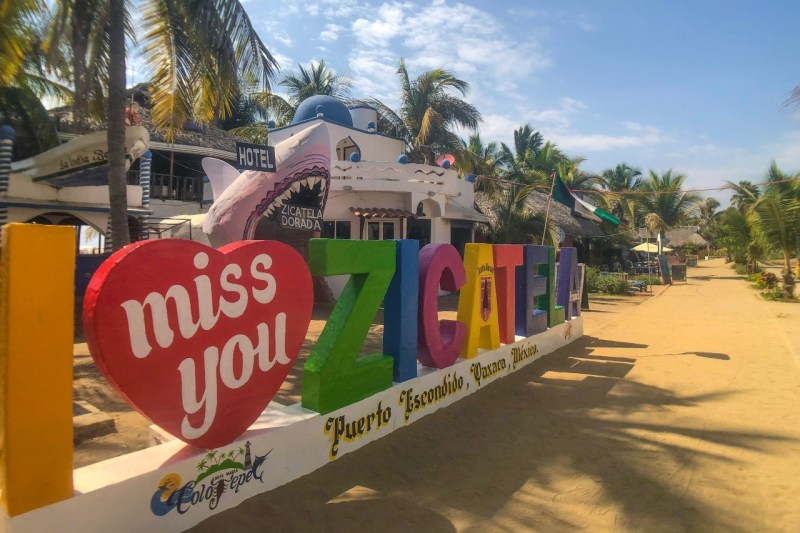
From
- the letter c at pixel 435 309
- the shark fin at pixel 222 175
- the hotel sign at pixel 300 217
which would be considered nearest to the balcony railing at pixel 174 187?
the shark fin at pixel 222 175

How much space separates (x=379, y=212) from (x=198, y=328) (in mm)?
11921

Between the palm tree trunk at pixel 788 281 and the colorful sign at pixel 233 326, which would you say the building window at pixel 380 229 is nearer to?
the colorful sign at pixel 233 326

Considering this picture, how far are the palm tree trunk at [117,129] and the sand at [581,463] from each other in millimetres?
3390

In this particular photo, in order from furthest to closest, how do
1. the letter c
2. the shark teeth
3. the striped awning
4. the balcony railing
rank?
the balcony railing → the striped awning → the shark teeth → the letter c

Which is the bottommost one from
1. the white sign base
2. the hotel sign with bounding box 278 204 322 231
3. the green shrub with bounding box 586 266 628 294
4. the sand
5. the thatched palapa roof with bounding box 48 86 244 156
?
the sand

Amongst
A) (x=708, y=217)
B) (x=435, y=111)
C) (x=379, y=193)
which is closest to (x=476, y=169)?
(x=435, y=111)

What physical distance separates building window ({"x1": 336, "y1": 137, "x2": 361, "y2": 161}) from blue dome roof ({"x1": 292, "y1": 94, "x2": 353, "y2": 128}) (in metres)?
0.72

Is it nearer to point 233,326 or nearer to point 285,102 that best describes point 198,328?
point 233,326

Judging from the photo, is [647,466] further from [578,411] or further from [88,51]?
[88,51]

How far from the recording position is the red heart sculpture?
116 inches

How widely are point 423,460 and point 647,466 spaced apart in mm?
2012

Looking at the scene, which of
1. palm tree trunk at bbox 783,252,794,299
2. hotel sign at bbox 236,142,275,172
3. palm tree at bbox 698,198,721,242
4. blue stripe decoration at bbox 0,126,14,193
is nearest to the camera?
hotel sign at bbox 236,142,275,172

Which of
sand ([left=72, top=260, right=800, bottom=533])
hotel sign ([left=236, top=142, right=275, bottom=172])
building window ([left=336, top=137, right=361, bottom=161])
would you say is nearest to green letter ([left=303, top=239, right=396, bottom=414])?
sand ([left=72, top=260, right=800, bottom=533])

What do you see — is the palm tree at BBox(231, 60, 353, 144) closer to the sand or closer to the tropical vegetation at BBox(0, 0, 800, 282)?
the tropical vegetation at BBox(0, 0, 800, 282)
